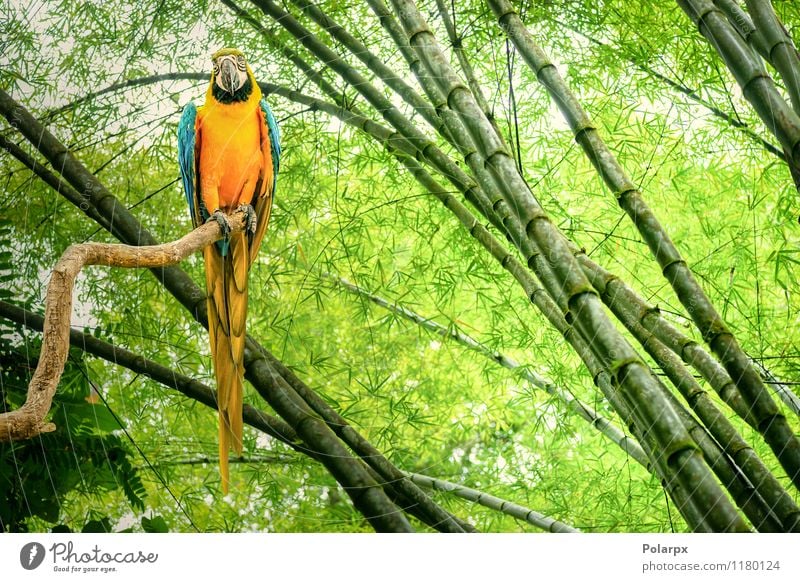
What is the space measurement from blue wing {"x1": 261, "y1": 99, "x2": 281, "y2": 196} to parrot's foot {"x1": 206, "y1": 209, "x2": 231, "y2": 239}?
0.08 metres

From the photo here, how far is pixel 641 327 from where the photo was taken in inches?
35.8

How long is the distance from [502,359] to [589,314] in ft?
0.53

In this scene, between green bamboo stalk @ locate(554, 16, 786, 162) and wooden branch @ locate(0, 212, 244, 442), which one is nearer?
wooden branch @ locate(0, 212, 244, 442)

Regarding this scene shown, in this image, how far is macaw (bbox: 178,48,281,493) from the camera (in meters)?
0.91

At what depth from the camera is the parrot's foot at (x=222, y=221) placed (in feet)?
2.93

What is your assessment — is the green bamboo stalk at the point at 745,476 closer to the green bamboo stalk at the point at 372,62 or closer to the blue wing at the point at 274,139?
the green bamboo stalk at the point at 372,62

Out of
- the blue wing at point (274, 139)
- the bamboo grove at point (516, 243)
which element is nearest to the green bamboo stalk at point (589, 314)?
the bamboo grove at point (516, 243)

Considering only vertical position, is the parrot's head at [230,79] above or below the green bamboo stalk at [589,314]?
above

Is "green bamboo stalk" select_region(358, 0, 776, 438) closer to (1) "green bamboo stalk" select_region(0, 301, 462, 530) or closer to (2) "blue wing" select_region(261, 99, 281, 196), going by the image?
(2) "blue wing" select_region(261, 99, 281, 196)

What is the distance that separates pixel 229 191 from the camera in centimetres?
92

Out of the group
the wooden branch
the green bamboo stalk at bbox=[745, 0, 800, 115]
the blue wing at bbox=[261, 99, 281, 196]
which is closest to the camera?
the wooden branch

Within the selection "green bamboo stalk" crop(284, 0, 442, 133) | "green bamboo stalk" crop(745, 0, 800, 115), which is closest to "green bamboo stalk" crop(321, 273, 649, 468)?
"green bamboo stalk" crop(284, 0, 442, 133)

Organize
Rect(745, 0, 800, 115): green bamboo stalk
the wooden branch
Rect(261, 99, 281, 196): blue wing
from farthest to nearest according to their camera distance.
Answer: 1. Rect(261, 99, 281, 196): blue wing
2. Rect(745, 0, 800, 115): green bamboo stalk
3. the wooden branch

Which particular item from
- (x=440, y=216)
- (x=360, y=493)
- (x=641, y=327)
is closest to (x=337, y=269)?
(x=440, y=216)
